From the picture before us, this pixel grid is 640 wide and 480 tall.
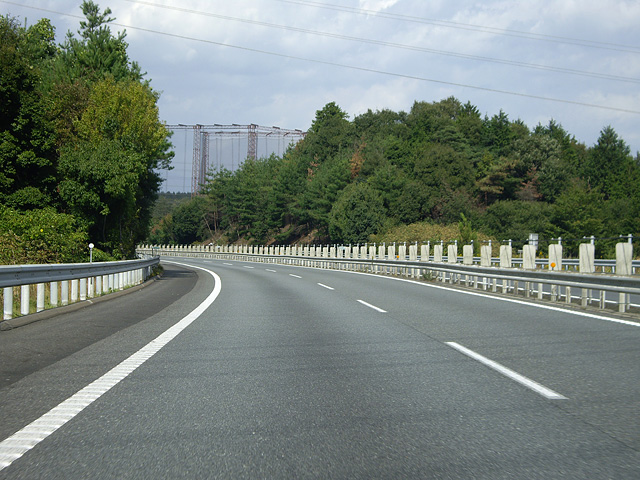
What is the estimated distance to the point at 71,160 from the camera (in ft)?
84.6

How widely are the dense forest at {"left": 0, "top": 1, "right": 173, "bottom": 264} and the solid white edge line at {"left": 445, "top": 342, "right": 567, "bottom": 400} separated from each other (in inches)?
517

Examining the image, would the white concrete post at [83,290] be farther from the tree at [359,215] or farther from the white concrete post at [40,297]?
the tree at [359,215]

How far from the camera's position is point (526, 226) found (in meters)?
71.2

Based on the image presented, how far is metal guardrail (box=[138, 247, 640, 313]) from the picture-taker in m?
11.3

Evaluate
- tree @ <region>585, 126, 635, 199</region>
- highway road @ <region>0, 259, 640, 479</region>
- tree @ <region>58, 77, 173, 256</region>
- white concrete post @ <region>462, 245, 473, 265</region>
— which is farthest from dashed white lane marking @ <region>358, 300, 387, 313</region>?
tree @ <region>585, 126, 635, 199</region>

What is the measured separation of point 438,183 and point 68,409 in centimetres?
7713

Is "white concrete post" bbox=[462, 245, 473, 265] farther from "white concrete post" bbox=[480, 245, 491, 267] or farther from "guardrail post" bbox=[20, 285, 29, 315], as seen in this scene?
"guardrail post" bbox=[20, 285, 29, 315]

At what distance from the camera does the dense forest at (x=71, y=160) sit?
68.0 feet

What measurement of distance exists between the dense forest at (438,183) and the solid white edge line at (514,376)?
42992 mm

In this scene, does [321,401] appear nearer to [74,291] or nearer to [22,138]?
[74,291]

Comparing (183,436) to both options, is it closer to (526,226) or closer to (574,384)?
(574,384)

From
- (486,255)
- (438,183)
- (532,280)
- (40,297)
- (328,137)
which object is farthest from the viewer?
(328,137)

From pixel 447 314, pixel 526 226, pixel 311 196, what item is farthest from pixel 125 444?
pixel 311 196

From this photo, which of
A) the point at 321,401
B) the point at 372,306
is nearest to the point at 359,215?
the point at 372,306
